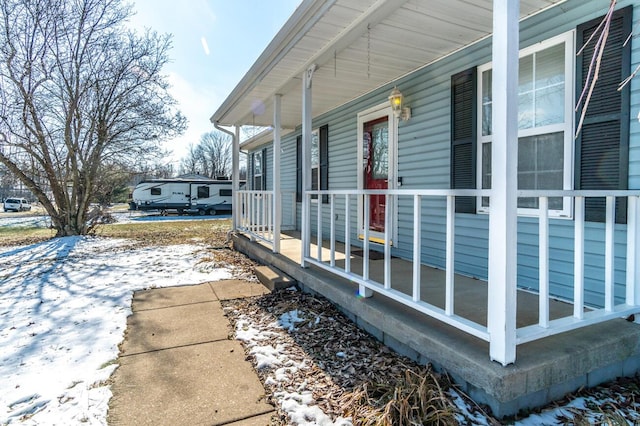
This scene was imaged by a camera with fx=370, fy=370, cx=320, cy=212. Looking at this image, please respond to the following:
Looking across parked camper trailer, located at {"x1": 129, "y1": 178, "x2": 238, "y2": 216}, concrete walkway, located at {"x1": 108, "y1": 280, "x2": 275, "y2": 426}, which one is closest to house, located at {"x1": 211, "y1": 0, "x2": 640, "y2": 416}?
concrete walkway, located at {"x1": 108, "y1": 280, "x2": 275, "y2": 426}

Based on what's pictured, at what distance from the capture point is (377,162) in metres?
5.42

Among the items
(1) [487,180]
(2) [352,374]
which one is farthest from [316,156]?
(2) [352,374]

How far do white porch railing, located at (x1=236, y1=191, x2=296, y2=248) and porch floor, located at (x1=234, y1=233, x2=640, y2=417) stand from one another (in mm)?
2580

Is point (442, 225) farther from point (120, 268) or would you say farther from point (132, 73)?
point (132, 73)

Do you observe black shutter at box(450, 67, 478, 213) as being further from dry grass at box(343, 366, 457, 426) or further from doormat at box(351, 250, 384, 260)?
dry grass at box(343, 366, 457, 426)

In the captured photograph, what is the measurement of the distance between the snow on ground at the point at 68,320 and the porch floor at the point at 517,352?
6.21ft

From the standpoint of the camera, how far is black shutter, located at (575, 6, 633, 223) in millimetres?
2576

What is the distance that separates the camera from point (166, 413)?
82.5 inches

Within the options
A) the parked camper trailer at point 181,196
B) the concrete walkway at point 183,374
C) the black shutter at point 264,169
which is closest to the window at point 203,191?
the parked camper trailer at point 181,196

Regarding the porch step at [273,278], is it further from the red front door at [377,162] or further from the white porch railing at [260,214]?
the red front door at [377,162]

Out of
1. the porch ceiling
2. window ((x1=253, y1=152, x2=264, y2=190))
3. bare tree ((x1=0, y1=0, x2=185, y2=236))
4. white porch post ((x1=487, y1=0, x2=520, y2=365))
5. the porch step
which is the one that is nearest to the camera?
white porch post ((x1=487, y1=0, x2=520, y2=365))

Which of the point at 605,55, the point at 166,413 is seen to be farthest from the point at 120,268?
the point at 605,55

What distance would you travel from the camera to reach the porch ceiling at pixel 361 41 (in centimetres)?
297

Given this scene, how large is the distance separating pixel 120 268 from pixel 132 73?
22.3 ft
